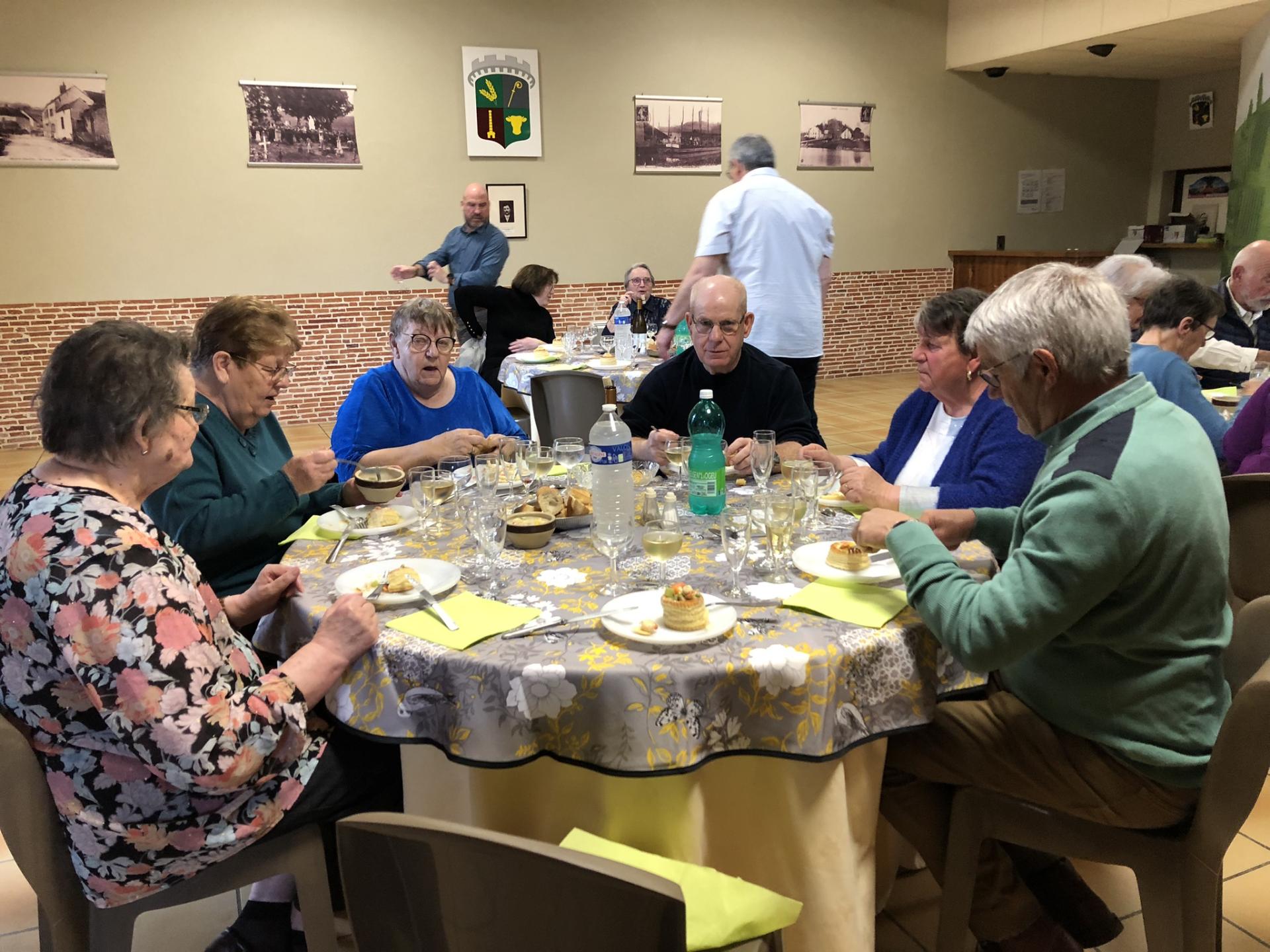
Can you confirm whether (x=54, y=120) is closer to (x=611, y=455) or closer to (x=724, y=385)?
(x=724, y=385)

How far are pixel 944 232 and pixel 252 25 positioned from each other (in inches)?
304

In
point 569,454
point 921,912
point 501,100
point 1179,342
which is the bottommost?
point 921,912

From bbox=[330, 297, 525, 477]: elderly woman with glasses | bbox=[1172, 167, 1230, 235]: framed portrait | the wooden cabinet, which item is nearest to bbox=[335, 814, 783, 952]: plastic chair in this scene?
bbox=[330, 297, 525, 477]: elderly woman with glasses

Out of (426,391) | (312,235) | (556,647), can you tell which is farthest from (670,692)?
(312,235)

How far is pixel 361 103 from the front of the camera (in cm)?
846

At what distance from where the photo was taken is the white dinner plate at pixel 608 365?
197 inches

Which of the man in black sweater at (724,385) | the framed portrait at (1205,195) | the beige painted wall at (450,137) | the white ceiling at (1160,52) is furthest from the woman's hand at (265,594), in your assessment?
the framed portrait at (1205,195)

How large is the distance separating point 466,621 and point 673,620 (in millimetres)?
394

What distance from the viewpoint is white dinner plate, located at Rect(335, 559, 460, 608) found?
183 centimetres

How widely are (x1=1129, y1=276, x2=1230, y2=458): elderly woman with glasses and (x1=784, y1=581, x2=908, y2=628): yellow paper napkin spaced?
2.16 meters

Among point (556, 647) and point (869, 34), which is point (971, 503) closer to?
point (556, 647)

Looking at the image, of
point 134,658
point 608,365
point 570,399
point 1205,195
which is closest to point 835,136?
point 1205,195

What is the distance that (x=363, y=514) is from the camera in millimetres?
2332

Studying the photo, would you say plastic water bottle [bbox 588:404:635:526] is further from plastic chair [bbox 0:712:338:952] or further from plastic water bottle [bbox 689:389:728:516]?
plastic chair [bbox 0:712:338:952]
